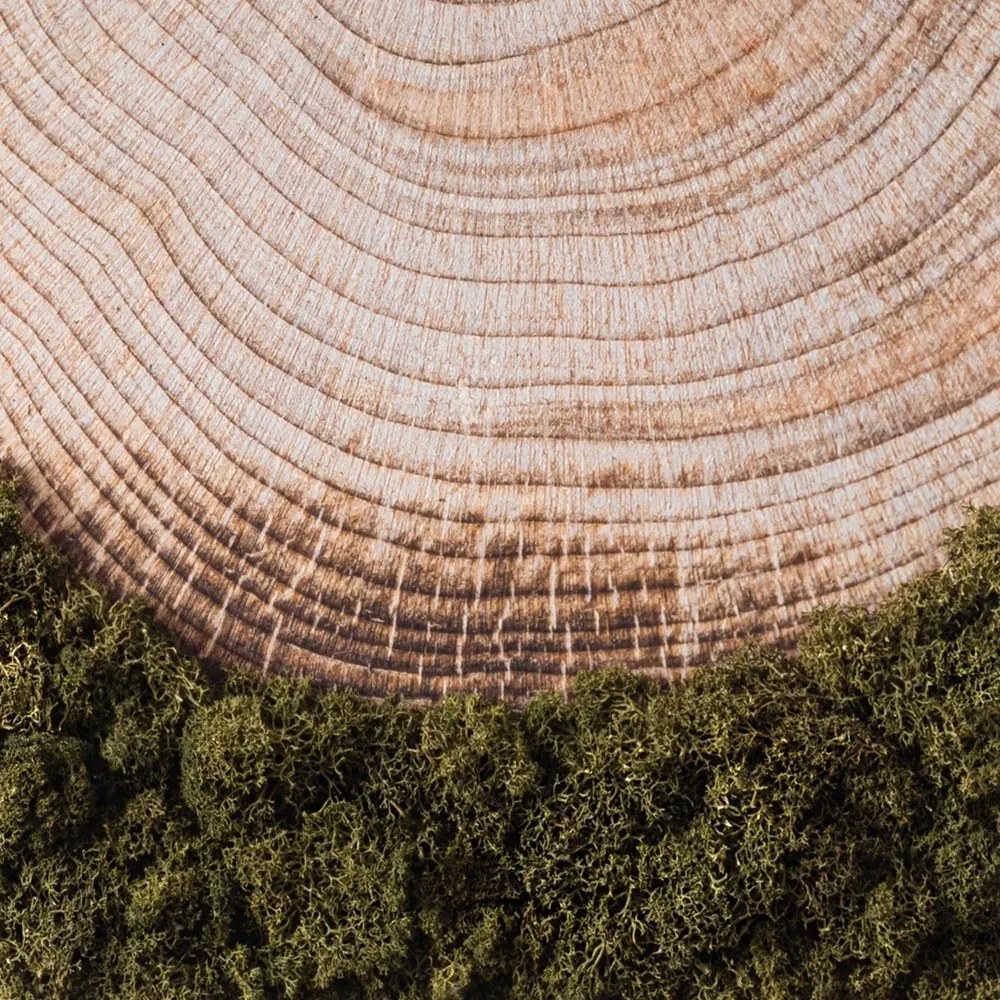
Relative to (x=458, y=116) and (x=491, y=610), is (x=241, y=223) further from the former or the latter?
(x=491, y=610)

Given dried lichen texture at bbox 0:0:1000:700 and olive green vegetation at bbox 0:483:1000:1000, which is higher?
dried lichen texture at bbox 0:0:1000:700

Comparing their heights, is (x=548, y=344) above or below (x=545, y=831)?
above

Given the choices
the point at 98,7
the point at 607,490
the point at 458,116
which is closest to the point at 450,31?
the point at 458,116

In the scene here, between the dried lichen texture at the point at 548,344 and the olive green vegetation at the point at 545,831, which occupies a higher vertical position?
the dried lichen texture at the point at 548,344
